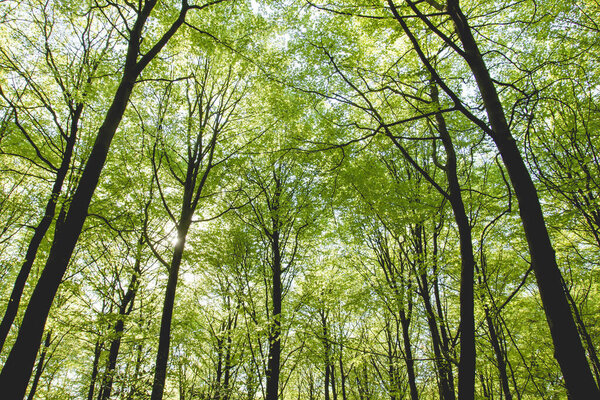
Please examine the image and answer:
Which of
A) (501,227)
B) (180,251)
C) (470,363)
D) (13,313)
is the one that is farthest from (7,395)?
(501,227)

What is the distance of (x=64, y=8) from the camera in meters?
7.12

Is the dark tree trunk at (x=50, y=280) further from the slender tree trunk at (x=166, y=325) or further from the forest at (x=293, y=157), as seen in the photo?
the slender tree trunk at (x=166, y=325)

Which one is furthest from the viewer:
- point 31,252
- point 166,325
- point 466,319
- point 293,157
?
point 31,252

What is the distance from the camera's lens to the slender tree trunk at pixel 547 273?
1.55m

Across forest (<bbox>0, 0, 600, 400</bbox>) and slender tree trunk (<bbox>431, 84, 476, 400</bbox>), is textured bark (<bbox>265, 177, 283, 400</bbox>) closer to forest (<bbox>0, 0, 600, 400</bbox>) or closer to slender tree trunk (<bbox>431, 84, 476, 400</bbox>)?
forest (<bbox>0, 0, 600, 400</bbox>)

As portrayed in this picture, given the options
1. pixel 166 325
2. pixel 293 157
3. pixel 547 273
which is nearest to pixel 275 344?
pixel 166 325

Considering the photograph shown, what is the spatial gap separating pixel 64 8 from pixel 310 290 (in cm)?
1237

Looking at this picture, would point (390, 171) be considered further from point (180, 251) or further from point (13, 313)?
point (13, 313)

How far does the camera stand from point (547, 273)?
1720mm

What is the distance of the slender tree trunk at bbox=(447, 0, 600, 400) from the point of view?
1.55 m

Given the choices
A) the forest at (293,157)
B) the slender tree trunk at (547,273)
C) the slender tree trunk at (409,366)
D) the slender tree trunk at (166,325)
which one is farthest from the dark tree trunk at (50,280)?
the slender tree trunk at (409,366)

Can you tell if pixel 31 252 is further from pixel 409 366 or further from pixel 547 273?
pixel 409 366

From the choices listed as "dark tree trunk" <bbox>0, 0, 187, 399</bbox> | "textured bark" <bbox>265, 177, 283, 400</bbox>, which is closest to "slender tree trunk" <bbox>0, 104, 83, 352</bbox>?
"dark tree trunk" <bbox>0, 0, 187, 399</bbox>

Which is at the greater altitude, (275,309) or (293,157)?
(293,157)
